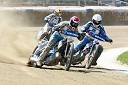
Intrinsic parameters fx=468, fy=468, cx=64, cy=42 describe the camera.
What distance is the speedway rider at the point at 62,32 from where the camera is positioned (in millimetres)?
15673

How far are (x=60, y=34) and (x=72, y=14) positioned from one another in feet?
92.7

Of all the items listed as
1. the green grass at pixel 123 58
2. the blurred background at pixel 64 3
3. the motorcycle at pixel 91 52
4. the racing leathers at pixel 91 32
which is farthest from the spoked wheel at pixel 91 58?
the blurred background at pixel 64 3

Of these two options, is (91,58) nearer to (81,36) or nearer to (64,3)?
(81,36)

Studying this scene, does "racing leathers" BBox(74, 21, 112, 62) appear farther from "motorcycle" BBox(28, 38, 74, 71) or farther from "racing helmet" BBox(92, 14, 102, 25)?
"motorcycle" BBox(28, 38, 74, 71)

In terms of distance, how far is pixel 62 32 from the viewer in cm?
1580

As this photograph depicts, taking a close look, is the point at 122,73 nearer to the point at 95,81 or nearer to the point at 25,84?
the point at 95,81

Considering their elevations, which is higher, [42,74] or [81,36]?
[81,36]

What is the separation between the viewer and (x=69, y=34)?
1566 cm

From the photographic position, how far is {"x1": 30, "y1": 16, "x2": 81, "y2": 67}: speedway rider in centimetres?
1567

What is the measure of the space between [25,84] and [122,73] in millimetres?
4766

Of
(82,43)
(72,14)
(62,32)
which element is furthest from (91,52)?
(72,14)

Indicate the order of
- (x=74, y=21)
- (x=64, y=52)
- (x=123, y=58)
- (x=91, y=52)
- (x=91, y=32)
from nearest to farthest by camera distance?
(x=74, y=21)
(x=64, y=52)
(x=91, y=52)
(x=91, y=32)
(x=123, y=58)

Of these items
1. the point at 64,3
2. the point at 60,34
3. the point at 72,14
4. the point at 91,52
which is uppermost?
the point at 60,34

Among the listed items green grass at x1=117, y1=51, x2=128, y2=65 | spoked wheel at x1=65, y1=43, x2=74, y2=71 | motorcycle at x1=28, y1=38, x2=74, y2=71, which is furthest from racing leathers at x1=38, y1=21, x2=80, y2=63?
green grass at x1=117, y1=51, x2=128, y2=65
